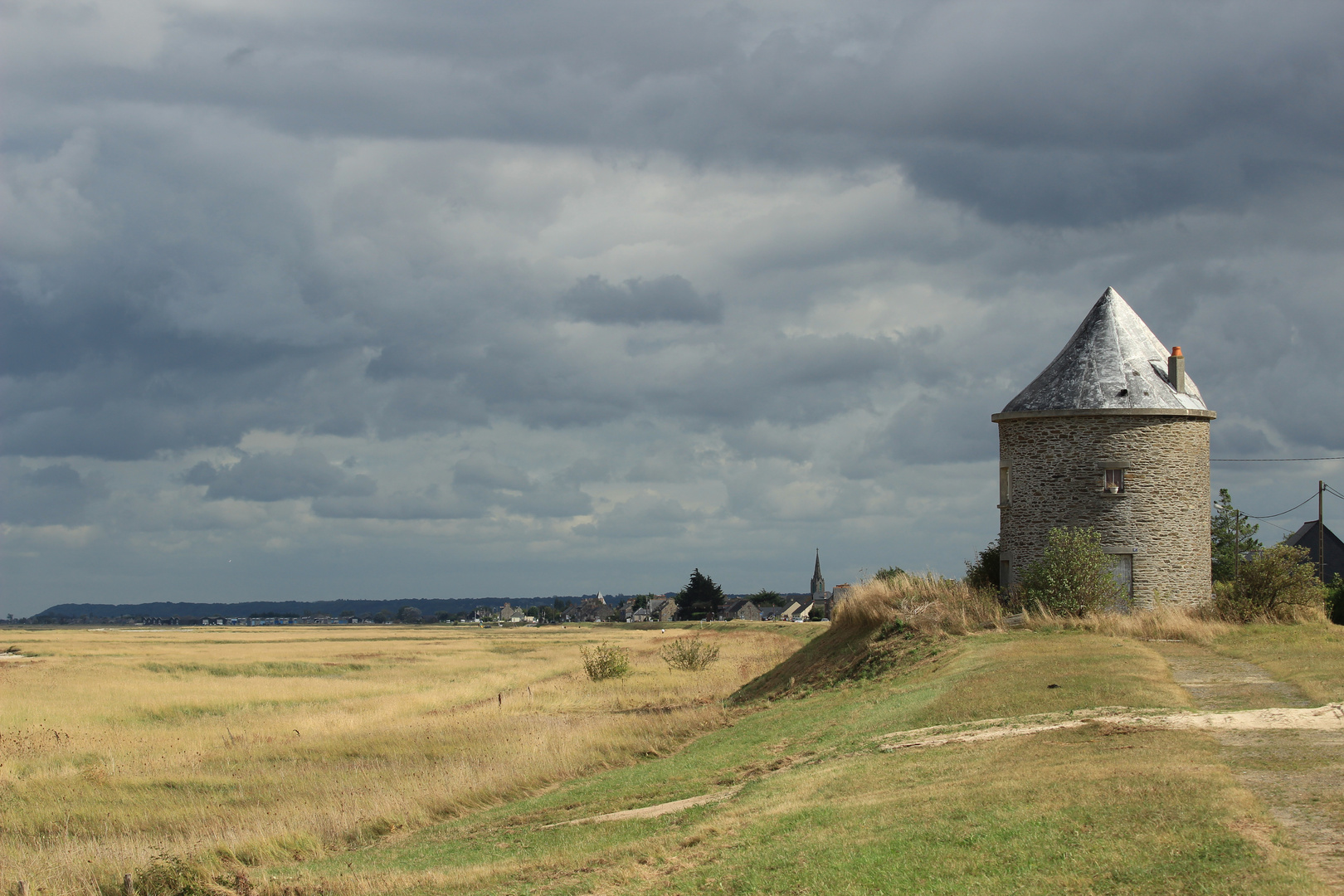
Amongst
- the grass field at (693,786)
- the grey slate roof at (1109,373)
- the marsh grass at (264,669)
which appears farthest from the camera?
the marsh grass at (264,669)

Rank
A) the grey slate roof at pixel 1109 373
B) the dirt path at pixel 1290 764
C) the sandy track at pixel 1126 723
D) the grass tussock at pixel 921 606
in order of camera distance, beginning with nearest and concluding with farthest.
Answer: the dirt path at pixel 1290 764 → the sandy track at pixel 1126 723 → the grass tussock at pixel 921 606 → the grey slate roof at pixel 1109 373

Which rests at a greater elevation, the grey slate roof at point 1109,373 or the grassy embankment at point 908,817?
the grey slate roof at point 1109,373

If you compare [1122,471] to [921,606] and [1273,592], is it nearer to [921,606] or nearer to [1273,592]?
[1273,592]

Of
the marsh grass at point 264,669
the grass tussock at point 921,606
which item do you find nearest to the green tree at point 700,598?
the marsh grass at point 264,669

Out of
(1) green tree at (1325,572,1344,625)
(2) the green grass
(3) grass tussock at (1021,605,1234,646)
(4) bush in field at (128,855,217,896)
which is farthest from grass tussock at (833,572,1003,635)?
(4) bush in field at (128,855,217,896)

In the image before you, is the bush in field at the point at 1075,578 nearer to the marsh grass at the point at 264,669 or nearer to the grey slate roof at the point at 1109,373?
the grey slate roof at the point at 1109,373

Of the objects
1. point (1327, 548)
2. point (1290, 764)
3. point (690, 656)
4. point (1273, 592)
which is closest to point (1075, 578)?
point (1273, 592)

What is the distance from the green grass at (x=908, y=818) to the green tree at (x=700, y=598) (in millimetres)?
132588

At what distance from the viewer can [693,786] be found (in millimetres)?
17172

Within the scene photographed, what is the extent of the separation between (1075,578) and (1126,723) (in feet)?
51.3

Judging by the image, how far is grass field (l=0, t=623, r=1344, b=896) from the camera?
381 inches

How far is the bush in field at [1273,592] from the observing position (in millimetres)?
29750

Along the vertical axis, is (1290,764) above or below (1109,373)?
below

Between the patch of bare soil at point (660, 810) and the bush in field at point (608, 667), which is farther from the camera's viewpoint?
the bush in field at point (608, 667)
